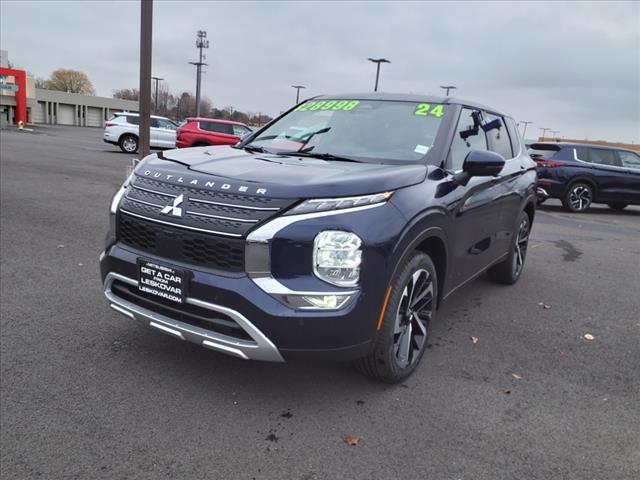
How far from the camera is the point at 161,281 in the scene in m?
2.86

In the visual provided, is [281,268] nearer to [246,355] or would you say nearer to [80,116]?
[246,355]

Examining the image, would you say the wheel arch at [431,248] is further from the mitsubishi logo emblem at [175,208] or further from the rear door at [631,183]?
the rear door at [631,183]

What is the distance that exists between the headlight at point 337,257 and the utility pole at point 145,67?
853 cm

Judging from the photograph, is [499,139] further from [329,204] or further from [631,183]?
[631,183]

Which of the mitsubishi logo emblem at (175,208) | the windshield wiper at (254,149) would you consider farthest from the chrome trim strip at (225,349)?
the windshield wiper at (254,149)

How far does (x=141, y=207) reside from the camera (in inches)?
119

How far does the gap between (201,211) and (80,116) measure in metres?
78.6

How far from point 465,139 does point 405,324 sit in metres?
1.66

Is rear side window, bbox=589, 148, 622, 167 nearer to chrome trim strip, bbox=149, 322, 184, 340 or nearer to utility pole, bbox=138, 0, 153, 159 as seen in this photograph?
utility pole, bbox=138, 0, 153, 159

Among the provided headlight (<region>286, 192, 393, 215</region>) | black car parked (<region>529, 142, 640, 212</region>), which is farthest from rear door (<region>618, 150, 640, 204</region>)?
headlight (<region>286, 192, 393, 215</region>)

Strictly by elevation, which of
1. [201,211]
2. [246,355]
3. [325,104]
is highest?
[325,104]

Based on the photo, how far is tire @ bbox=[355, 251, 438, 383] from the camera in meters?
2.96

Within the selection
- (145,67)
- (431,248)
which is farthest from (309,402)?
(145,67)

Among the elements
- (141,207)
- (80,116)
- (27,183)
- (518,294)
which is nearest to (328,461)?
(141,207)
